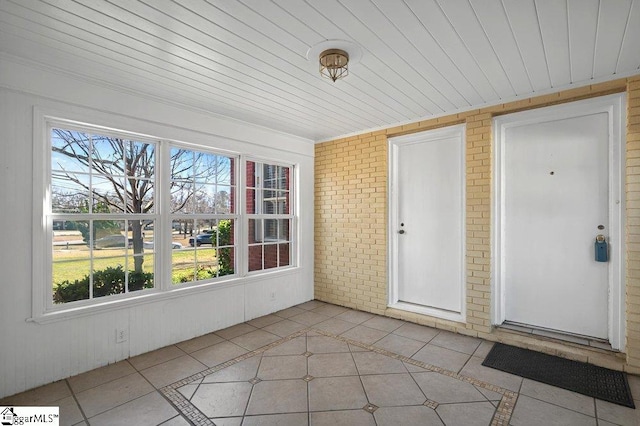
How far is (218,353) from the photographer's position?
10.5 ft

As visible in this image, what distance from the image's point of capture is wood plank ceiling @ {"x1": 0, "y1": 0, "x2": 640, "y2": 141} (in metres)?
1.91

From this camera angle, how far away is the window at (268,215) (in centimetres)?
446

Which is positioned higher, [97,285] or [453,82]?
[453,82]

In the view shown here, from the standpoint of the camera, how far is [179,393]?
2488mm

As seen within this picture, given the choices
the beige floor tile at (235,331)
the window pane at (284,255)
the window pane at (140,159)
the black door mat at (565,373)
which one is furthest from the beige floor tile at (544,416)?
the window pane at (140,159)

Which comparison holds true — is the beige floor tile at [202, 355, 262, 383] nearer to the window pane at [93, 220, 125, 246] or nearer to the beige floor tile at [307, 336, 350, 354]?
Answer: the beige floor tile at [307, 336, 350, 354]

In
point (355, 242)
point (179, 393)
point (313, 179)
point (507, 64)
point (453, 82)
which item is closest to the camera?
point (179, 393)

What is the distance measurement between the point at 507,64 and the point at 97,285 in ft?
14.0

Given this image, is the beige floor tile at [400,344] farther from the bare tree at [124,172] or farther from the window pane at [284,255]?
the bare tree at [124,172]

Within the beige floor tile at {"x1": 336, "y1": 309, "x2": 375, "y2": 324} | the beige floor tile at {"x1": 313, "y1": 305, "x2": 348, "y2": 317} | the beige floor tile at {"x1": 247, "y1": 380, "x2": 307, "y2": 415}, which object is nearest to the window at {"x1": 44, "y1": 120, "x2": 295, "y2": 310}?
the beige floor tile at {"x1": 313, "y1": 305, "x2": 348, "y2": 317}

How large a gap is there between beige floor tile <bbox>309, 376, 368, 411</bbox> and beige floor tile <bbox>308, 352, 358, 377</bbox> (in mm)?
84

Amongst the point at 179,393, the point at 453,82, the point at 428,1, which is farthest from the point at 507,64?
the point at 179,393

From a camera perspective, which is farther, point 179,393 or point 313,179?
point 313,179

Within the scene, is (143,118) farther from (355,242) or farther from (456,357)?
(456,357)
